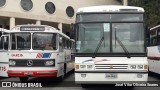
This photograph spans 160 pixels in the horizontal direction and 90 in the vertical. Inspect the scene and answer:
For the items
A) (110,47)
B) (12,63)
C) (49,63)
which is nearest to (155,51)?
(49,63)

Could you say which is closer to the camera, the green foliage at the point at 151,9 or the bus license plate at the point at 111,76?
the bus license plate at the point at 111,76

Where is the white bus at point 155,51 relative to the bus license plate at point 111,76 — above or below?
above

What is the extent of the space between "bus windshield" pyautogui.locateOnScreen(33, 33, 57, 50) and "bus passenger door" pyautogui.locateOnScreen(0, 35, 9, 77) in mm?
1409

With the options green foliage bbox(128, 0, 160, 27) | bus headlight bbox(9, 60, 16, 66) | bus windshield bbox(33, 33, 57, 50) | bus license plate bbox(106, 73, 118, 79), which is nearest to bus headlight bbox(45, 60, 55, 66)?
Result: bus windshield bbox(33, 33, 57, 50)

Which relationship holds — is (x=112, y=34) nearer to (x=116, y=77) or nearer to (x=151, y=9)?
(x=116, y=77)

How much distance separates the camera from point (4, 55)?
15.6 metres

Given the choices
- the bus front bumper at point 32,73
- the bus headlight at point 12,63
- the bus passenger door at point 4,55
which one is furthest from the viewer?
the bus passenger door at point 4,55

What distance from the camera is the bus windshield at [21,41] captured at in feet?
47.3

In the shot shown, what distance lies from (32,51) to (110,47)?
155 inches

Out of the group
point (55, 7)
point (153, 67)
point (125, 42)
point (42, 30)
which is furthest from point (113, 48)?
point (55, 7)

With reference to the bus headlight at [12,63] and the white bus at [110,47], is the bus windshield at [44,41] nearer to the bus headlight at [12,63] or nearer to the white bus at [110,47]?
the bus headlight at [12,63]

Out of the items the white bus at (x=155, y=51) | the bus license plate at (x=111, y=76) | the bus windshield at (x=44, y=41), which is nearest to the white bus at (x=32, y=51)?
the bus windshield at (x=44, y=41)

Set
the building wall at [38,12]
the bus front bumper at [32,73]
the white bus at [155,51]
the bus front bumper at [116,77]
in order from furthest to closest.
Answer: the building wall at [38,12]
the white bus at [155,51]
the bus front bumper at [32,73]
the bus front bumper at [116,77]

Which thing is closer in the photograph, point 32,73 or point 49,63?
point 32,73
